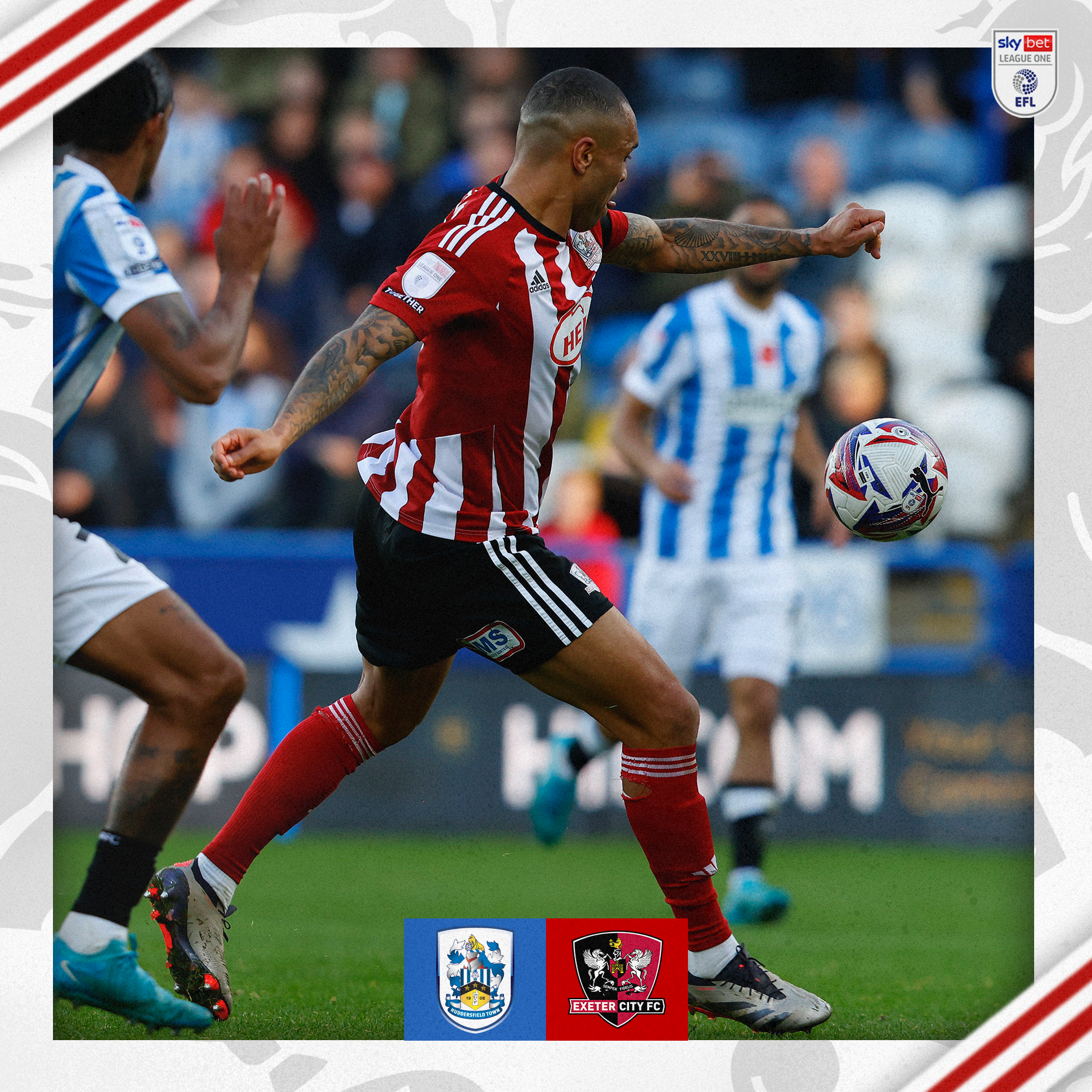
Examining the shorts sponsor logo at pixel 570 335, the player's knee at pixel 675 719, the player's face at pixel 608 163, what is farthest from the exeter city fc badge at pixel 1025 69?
the player's knee at pixel 675 719

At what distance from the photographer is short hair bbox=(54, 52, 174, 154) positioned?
138 inches

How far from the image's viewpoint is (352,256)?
700cm

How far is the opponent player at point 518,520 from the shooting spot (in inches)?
128

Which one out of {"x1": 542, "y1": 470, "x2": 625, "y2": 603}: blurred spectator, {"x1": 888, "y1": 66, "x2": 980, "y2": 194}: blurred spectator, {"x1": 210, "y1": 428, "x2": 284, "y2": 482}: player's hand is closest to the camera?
{"x1": 210, "y1": 428, "x2": 284, "y2": 482}: player's hand

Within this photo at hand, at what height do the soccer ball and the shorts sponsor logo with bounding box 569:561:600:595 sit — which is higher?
the soccer ball

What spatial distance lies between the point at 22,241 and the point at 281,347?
3.54 m

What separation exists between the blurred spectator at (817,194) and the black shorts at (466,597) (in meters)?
4.11

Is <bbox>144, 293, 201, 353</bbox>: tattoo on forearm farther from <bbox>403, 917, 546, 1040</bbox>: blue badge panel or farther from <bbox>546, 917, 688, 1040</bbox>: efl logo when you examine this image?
<bbox>546, 917, 688, 1040</bbox>: efl logo

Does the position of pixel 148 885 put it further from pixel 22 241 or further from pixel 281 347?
pixel 281 347

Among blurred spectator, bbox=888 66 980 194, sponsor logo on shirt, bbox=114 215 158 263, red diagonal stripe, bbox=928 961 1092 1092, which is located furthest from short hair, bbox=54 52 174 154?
blurred spectator, bbox=888 66 980 194

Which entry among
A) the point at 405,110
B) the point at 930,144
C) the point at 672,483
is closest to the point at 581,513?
the point at 672,483

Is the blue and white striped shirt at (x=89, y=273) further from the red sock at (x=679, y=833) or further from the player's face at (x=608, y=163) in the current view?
the red sock at (x=679, y=833)

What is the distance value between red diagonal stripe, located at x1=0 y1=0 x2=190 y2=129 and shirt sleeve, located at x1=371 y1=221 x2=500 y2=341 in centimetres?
93

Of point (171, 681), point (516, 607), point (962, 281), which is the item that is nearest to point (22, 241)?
point (171, 681)
